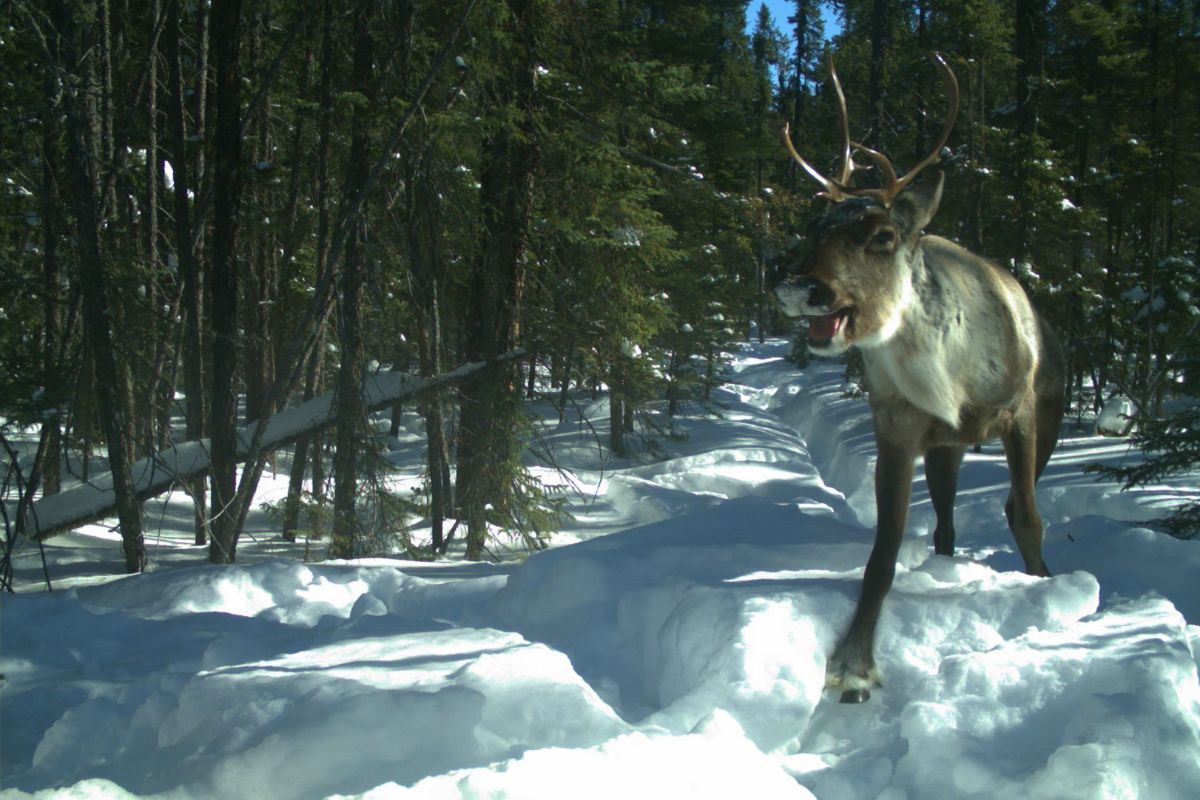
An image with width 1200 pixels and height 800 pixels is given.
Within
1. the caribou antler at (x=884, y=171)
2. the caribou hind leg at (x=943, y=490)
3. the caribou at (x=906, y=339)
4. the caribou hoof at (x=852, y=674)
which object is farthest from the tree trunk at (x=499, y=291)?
the caribou hoof at (x=852, y=674)

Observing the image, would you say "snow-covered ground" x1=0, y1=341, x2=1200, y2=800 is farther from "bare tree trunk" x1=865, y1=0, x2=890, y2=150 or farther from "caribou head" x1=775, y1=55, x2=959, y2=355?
"bare tree trunk" x1=865, y1=0, x2=890, y2=150

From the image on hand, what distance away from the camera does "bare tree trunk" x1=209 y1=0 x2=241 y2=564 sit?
9102mm

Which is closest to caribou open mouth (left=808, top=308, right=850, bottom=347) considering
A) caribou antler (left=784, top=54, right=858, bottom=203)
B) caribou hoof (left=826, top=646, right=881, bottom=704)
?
caribou antler (left=784, top=54, right=858, bottom=203)

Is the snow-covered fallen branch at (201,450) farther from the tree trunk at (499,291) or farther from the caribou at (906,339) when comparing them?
the caribou at (906,339)

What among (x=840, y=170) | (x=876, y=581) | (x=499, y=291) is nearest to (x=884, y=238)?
(x=840, y=170)

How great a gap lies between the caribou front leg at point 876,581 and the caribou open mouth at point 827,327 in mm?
752

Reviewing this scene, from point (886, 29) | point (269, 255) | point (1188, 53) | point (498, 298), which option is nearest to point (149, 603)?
point (498, 298)

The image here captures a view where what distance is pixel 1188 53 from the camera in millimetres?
22328

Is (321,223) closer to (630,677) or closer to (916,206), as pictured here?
(916,206)

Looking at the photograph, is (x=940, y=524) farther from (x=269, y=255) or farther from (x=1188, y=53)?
(x=1188, y=53)

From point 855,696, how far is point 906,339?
1.50 metres

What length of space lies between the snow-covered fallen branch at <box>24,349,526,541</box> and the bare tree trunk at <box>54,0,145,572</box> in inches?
10.2

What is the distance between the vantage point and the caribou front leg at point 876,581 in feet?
11.6

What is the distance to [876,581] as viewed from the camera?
3.77 m
